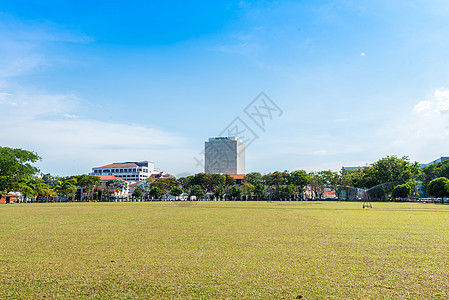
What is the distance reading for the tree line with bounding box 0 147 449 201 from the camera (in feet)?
169

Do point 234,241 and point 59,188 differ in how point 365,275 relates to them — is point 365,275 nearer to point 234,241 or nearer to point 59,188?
point 234,241

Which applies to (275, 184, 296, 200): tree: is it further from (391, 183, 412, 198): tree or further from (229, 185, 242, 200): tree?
(391, 183, 412, 198): tree

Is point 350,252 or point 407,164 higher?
point 407,164

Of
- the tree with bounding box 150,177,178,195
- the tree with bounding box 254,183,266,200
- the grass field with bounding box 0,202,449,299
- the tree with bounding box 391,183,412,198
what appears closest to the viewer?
the grass field with bounding box 0,202,449,299

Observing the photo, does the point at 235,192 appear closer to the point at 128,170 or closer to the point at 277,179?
the point at 277,179

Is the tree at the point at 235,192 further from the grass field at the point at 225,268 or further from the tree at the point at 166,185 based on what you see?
the grass field at the point at 225,268

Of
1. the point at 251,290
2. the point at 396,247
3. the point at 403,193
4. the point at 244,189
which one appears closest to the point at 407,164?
the point at 403,193

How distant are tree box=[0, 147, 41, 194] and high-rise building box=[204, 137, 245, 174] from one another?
290ft

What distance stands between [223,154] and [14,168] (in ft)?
311

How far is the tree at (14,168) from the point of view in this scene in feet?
157

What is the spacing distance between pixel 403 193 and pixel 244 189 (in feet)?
128

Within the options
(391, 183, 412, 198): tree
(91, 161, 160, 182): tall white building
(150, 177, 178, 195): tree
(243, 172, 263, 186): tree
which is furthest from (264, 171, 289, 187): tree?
(91, 161, 160, 182): tall white building

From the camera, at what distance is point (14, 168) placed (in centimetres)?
4850

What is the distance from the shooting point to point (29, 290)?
4.21 metres
